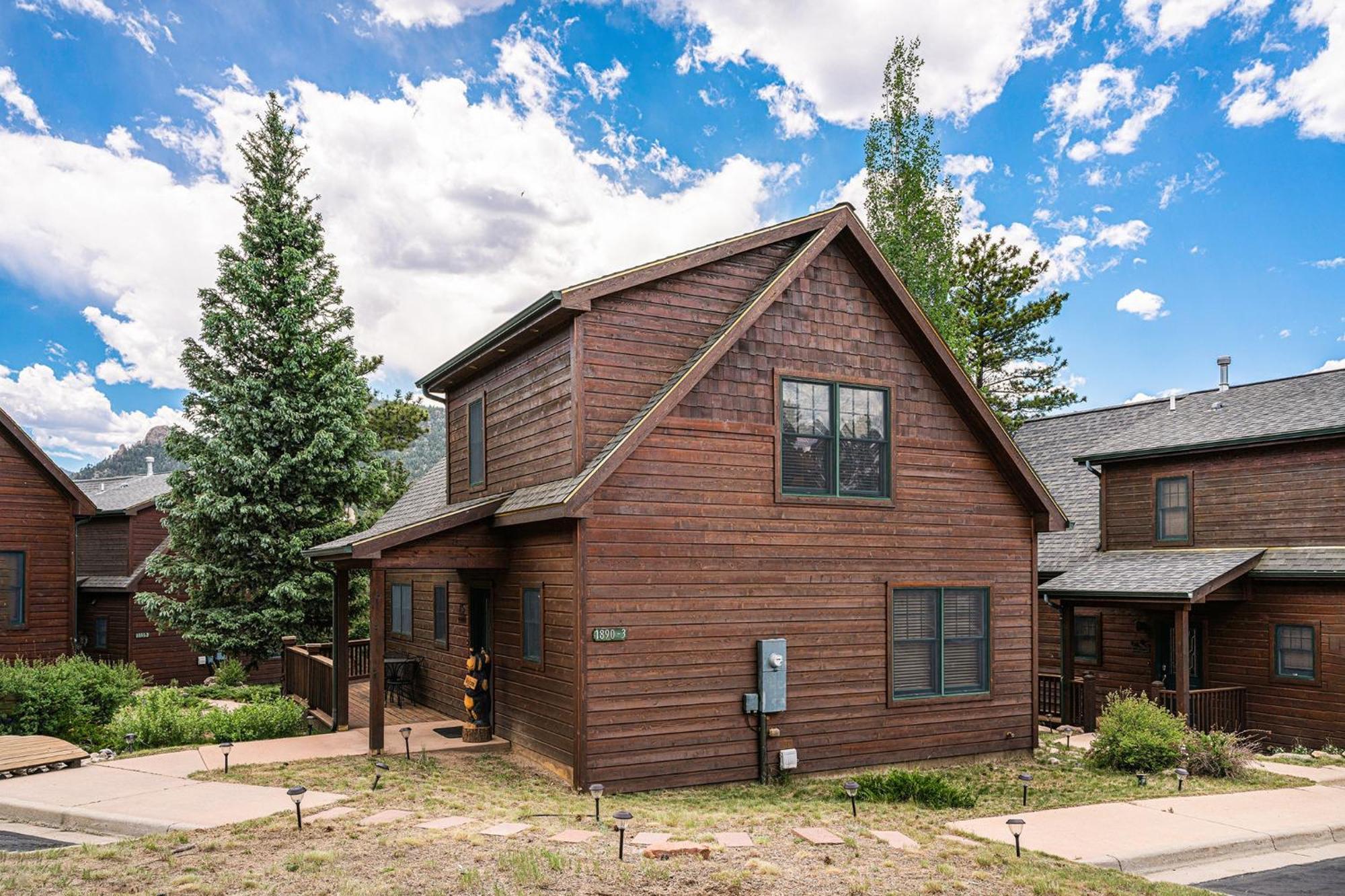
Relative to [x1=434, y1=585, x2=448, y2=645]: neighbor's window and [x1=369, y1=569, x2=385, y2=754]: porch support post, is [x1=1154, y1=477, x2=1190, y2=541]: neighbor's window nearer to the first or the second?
[x1=434, y1=585, x2=448, y2=645]: neighbor's window

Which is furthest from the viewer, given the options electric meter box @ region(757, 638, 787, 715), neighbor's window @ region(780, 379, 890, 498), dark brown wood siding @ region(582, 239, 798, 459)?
neighbor's window @ region(780, 379, 890, 498)

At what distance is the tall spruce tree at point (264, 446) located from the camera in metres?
20.3

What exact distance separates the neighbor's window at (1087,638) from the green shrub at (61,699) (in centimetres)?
1768

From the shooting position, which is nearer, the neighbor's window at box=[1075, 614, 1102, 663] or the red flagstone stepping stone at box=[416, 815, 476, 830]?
the red flagstone stepping stone at box=[416, 815, 476, 830]

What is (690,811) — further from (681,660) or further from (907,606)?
(907,606)

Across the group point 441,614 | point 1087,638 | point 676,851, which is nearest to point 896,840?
point 676,851

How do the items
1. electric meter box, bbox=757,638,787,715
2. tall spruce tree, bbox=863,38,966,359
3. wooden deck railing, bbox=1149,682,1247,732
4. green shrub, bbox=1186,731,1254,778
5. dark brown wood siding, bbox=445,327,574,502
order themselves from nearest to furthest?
A: electric meter box, bbox=757,638,787,715 → dark brown wood siding, bbox=445,327,574,502 → green shrub, bbox=1186,731,1254,778 → wooden deck railing, bbox=1149,682,1247,732 → tall spruce tree, bbox=863,38,966,359

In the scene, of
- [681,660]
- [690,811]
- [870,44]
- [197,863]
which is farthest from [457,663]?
[870,44]

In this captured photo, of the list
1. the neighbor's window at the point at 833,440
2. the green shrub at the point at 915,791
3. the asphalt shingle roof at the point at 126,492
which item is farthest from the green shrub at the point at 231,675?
the green shrub at the point at 915,791

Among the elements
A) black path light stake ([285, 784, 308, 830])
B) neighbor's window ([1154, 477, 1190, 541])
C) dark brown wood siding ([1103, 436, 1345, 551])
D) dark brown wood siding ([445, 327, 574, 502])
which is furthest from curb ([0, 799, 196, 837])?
neighbor's window ([1154, 477, 1190, 541])

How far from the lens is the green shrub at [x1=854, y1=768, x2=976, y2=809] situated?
1008cm

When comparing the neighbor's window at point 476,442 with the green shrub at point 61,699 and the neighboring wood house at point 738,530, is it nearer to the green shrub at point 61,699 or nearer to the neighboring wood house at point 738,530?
the neighboring wood house at point 738,530

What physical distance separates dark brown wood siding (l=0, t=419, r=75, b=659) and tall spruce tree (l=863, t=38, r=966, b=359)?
21.0 meters

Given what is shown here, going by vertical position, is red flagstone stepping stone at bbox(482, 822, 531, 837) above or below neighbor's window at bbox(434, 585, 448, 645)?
below
